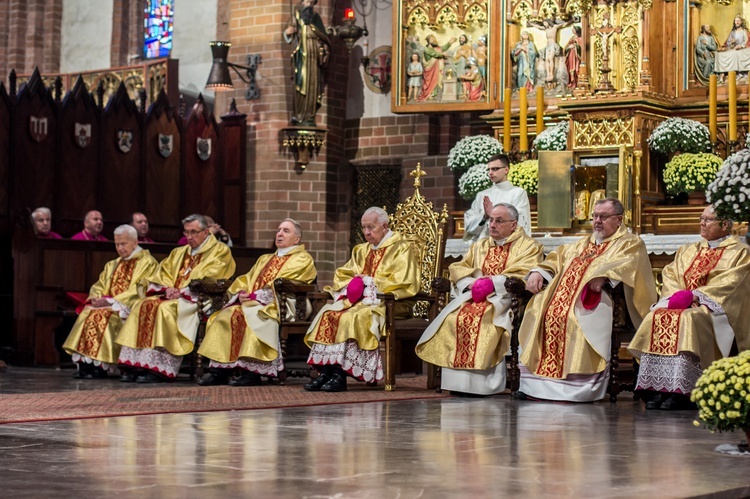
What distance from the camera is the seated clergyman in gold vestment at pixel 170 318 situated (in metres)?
10.8

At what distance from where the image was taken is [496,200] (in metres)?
10.6

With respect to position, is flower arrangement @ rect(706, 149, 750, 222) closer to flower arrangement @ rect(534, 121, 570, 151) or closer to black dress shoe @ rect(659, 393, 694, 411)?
black dress shoe @ rect(659, 393, 694, 411)

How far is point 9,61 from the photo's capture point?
21.4 m

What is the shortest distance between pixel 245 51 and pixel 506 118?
17.5 ft

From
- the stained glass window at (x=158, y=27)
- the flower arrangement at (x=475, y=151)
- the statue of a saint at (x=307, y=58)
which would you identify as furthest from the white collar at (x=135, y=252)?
the stained glass window at (x=158, y=27)

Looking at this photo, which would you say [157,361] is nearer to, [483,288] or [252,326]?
[252,326]

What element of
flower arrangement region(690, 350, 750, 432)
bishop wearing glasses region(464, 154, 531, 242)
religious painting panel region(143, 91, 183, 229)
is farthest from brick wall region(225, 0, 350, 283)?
flower arrangement region(690, 350, 750, 432)

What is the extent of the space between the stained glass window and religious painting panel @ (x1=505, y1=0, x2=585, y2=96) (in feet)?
28.2

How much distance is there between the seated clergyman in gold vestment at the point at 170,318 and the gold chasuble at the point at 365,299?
50.5 inches

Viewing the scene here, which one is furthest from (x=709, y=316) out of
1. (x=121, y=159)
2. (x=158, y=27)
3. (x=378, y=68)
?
(x=158, y=27)

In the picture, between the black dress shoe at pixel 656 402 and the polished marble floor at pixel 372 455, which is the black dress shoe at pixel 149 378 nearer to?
the polished marble floor at pixel 372 455

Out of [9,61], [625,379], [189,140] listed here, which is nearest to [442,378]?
[625,379]

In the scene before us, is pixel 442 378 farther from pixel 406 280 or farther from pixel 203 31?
pixel 203 31

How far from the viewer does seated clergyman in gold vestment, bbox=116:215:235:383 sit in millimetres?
10789
